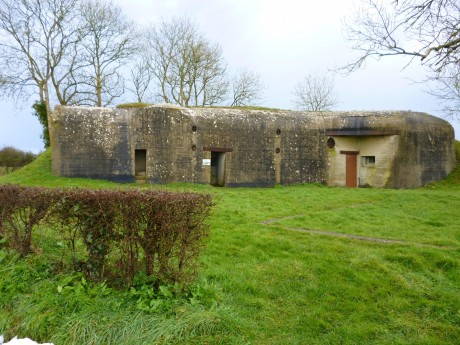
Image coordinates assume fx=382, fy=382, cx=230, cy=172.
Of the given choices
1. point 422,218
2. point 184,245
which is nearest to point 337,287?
point 184,245

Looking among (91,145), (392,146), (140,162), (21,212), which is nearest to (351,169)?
(392,146)

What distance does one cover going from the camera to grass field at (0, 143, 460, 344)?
335cm

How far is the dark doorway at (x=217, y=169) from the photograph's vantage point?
1711 cm

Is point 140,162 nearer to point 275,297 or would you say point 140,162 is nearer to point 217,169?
point 217,169

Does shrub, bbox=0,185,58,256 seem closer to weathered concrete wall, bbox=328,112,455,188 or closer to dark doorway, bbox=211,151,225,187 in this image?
dark doorway, bbox=211,151,225,187

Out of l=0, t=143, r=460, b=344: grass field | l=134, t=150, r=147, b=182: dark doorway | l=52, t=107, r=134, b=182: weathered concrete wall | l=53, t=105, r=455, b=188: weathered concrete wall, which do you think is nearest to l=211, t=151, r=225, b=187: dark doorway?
l=53, t=105, r=455, b=188: weathered concrete wall

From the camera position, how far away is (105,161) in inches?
609

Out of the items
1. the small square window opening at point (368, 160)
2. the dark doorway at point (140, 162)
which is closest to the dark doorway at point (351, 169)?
the small square window opening at point (368, 160)

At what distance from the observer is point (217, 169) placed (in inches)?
696

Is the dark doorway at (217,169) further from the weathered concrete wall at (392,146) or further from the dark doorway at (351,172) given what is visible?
the dark doorway at (351,172)

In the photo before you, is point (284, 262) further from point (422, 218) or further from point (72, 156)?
point (72, 156)

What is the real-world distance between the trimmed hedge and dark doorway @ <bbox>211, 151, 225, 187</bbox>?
1296 centimetres

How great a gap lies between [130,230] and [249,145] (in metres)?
13.5

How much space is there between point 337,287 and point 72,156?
13283mm
